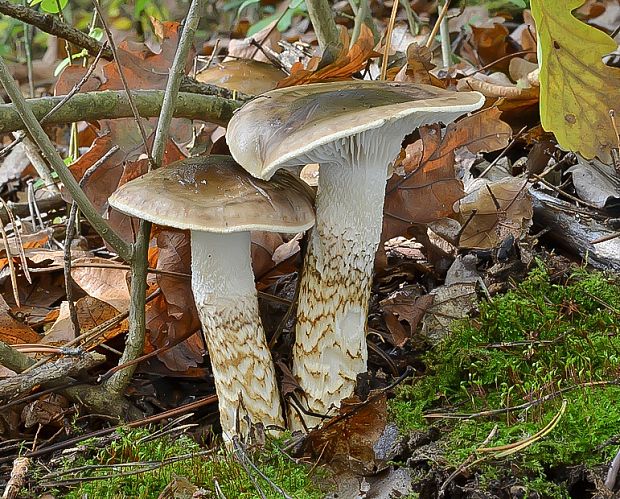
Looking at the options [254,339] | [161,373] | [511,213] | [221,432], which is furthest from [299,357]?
[511,213]

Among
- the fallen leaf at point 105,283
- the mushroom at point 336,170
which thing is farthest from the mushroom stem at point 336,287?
the fallen leaf at point 105,283

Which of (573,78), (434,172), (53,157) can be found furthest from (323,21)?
(573,78)

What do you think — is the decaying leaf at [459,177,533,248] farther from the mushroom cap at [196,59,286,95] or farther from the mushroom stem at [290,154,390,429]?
the mushroom cap at [196,59,286,95]

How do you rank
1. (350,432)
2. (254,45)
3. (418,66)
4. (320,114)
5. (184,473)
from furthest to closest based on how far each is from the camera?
(254,45) < (418,66) < (350,432) < (184,473) < (320,114)

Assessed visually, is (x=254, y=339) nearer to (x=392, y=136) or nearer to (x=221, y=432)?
(x=221, y=432)

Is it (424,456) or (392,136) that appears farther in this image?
(392,136)

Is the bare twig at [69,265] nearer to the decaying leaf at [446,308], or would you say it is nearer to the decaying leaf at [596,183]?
the decaying leaf at [446,308]

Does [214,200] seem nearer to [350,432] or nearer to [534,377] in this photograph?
[350,432]
